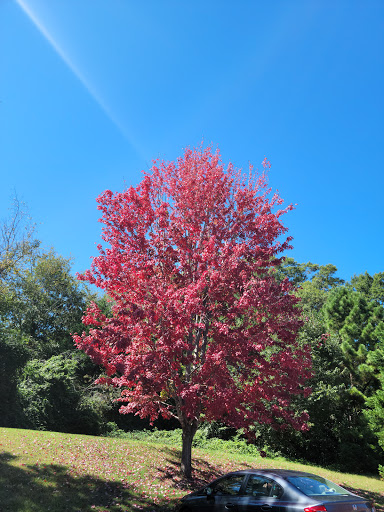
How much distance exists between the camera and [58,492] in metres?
7.34

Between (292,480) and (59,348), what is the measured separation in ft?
81.4

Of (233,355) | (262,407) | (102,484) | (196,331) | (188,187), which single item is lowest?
(102,484)

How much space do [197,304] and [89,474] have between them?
516 cm

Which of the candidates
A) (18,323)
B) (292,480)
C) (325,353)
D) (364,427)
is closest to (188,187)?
(292,480)

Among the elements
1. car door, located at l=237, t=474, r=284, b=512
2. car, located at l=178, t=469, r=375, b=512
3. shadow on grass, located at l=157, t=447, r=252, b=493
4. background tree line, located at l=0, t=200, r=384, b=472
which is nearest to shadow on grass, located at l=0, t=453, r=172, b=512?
shadow on grass, located at l=157, t=447, r=252, b=493

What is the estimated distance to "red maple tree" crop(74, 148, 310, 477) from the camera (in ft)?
28.3

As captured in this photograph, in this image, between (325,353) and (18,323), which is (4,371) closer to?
(18,323)

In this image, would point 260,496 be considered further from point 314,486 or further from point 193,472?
point 193,472

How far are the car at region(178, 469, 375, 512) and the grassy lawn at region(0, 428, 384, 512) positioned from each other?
7.21ft

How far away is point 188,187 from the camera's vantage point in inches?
420

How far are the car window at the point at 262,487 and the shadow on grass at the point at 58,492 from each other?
309cm

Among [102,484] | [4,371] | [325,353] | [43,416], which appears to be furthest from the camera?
[325,353]

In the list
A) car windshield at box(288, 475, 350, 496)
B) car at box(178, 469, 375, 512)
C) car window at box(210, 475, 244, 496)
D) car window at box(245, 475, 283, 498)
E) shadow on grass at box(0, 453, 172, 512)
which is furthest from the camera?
shadow on grass at box(0, 453, 172, 512)

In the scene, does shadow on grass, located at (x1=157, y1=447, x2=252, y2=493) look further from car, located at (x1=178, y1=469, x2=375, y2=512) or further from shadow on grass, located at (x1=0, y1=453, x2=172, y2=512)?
car, located at (x1=178, y1=469, x2=375, y2=512)
